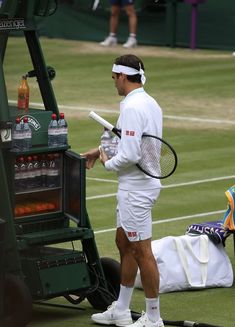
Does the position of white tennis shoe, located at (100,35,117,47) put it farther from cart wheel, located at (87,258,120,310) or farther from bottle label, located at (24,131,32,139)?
bottle label, located at (24,131,32,139)

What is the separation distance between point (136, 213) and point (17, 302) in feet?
3.61

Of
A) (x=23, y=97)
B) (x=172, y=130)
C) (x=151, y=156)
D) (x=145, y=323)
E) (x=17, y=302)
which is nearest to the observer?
(x=17, y=302)

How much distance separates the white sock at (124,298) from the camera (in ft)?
33.9

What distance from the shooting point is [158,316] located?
10.1 m

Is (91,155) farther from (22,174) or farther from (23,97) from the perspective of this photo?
(23,97)

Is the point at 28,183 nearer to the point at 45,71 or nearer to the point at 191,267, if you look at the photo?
the point at 45,71

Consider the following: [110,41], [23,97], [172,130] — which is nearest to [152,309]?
[23,97]

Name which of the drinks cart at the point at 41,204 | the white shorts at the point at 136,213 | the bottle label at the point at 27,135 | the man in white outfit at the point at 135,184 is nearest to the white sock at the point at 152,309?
the man in white outfit at the point at 135,184

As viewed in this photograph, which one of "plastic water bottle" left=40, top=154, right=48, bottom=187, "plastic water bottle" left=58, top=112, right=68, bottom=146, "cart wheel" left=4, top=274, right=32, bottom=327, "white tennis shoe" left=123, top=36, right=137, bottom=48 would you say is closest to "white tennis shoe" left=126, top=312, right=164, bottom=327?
"cart wheel" left=4, top=274, right=32, bottom=327

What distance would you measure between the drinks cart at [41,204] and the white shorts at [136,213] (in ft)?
1.74

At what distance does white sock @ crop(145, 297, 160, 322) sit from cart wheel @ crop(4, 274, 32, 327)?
2.92 ft

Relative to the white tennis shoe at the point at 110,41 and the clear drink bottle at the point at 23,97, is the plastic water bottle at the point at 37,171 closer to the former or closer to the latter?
the clear drink bottle at the point at 23,97

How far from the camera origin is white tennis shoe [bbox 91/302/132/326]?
10.4 metres

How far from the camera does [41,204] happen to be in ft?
34.7
